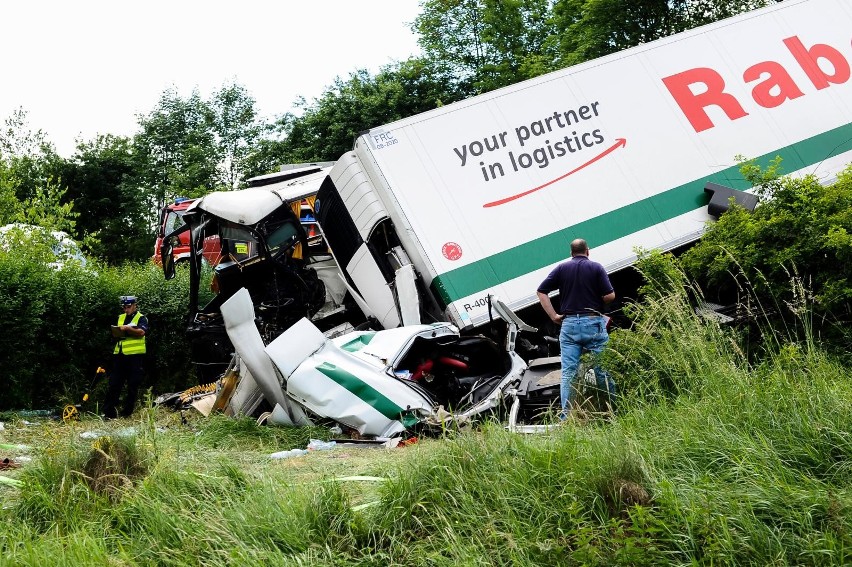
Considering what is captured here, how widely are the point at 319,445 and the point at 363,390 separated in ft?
2.07

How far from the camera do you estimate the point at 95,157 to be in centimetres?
3781

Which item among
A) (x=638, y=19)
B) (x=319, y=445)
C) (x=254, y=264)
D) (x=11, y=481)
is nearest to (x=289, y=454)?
(x=319, y=445)

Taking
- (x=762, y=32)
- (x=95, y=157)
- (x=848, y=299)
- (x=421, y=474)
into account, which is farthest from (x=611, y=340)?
(x=95, y=157)

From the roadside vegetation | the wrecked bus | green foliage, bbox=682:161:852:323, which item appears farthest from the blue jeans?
the wrecked bus

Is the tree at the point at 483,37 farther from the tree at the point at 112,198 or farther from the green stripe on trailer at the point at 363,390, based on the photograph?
the green stripe on trailer at the point at 363,390

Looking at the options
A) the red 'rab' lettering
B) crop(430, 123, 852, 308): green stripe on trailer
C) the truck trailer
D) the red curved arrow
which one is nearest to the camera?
crop(430, 123, 852, 308): green stripe on trailer

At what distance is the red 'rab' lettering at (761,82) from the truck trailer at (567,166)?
0.06 feet

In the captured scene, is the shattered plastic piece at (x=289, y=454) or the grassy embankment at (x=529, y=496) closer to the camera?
the grassy embankment at (x=529, y=496)

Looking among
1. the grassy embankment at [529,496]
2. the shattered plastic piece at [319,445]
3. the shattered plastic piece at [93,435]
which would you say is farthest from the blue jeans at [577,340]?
the shattered plastic piece at [93,435]

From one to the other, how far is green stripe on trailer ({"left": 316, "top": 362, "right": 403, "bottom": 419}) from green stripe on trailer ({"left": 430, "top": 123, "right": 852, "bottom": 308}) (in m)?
1.72

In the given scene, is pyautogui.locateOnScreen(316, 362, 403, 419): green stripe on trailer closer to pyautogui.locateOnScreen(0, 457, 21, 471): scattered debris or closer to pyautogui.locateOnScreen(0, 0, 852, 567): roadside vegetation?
pyautogui.locateOnScreen(0, 0, 852, 567): roadside vegetation

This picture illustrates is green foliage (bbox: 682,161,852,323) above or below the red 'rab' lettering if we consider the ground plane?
below

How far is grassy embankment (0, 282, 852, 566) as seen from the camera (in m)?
4.19

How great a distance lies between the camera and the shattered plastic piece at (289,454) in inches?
284
